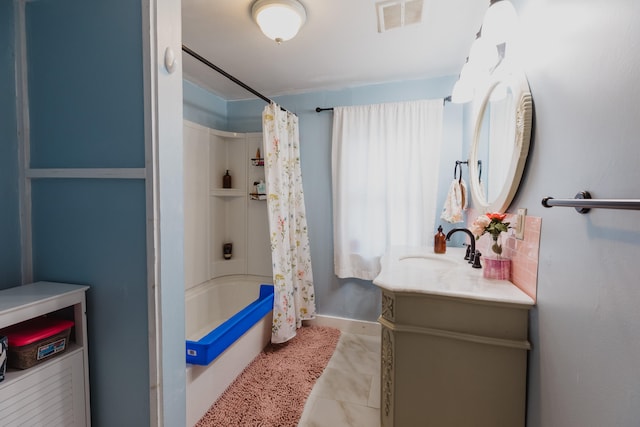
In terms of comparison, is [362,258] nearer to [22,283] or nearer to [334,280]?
[334,280]

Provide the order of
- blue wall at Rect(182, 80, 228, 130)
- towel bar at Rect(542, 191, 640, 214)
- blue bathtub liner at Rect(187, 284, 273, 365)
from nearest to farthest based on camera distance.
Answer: towel bar at Rect(542, 191, 640, 214), blue bathtub liner at Rect(187, 284, 273, 365), blue wall at Rect(182, 80, 228, 130)

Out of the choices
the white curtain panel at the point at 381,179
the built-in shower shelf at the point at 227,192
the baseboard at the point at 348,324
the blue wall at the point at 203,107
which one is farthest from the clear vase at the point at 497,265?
the blue wall at the point at 203,107

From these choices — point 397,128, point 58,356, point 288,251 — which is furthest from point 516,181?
point 58,356

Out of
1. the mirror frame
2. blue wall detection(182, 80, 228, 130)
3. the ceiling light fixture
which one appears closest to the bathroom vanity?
the mirror frame

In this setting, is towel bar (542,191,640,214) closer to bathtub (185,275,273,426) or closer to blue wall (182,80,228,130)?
bathtub (185,275,273,426)

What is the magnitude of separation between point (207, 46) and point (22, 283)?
1696 millimetres

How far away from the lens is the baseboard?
2426 millimetres

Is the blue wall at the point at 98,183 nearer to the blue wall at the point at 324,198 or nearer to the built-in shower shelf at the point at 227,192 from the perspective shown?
the blue wall at the point at 324,198

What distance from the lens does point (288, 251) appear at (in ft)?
7.38

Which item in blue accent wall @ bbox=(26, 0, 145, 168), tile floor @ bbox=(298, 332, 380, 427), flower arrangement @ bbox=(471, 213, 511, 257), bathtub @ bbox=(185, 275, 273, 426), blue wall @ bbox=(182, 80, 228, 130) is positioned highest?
blue wall @ bbox=(182, 80, 228, 130)

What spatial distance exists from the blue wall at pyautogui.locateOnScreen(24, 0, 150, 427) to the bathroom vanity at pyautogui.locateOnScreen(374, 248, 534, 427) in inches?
39.0

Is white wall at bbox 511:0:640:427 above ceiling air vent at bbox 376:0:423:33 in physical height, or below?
below

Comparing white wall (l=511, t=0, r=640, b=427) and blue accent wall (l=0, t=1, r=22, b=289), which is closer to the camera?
white wall (l=511, t=0, r=640, b=427)

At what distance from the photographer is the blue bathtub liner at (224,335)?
1.46m
